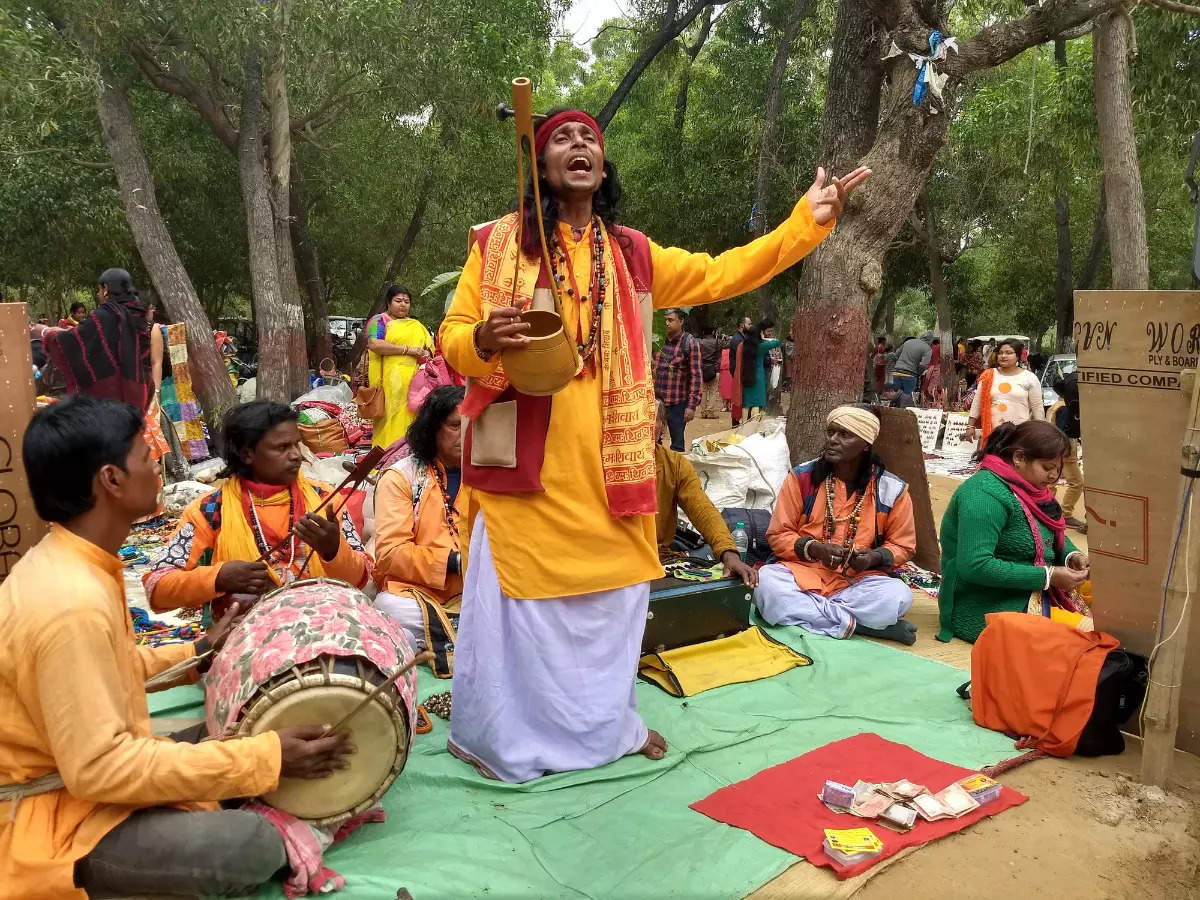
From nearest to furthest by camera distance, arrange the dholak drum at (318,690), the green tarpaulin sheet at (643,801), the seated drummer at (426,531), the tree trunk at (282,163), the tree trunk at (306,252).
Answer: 1. the dholak drum at (318,690)
2. the green tarpaulin sheet at (643,801)
3. the seated drummer at (426,531)
4. the tree trunk at (282,163)
5. the tree trunk at (306,252)

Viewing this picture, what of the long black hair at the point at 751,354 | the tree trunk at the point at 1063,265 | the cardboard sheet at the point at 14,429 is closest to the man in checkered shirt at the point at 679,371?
the long black hair at the point at 751,354

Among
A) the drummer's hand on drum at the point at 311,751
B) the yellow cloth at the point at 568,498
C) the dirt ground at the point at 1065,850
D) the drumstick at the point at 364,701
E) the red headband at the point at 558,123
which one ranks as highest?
the red headband at the point at 558,123

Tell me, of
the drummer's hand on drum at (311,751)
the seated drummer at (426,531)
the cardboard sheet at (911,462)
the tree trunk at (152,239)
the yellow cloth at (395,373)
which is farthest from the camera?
the tree trunk at (152,239)

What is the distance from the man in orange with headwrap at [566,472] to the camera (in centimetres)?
312

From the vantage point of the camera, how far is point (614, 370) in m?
3.20

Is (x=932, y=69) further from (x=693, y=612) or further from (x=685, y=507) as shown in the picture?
(x=693, y=612)

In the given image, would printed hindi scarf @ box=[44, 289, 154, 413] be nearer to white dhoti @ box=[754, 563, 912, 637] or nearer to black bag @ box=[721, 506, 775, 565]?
black bag @ box=[721, 506, 775, 565]

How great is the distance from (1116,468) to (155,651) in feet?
11.4

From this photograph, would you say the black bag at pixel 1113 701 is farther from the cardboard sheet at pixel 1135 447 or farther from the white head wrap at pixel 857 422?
the white head wrap at pixel 857 422

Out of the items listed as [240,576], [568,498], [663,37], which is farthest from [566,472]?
[663,37]

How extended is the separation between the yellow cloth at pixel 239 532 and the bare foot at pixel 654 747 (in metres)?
1.39

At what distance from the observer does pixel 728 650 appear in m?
4.61

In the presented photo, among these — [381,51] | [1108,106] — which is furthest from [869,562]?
[381,51]

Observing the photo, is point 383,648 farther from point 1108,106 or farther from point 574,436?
point 1108,106
